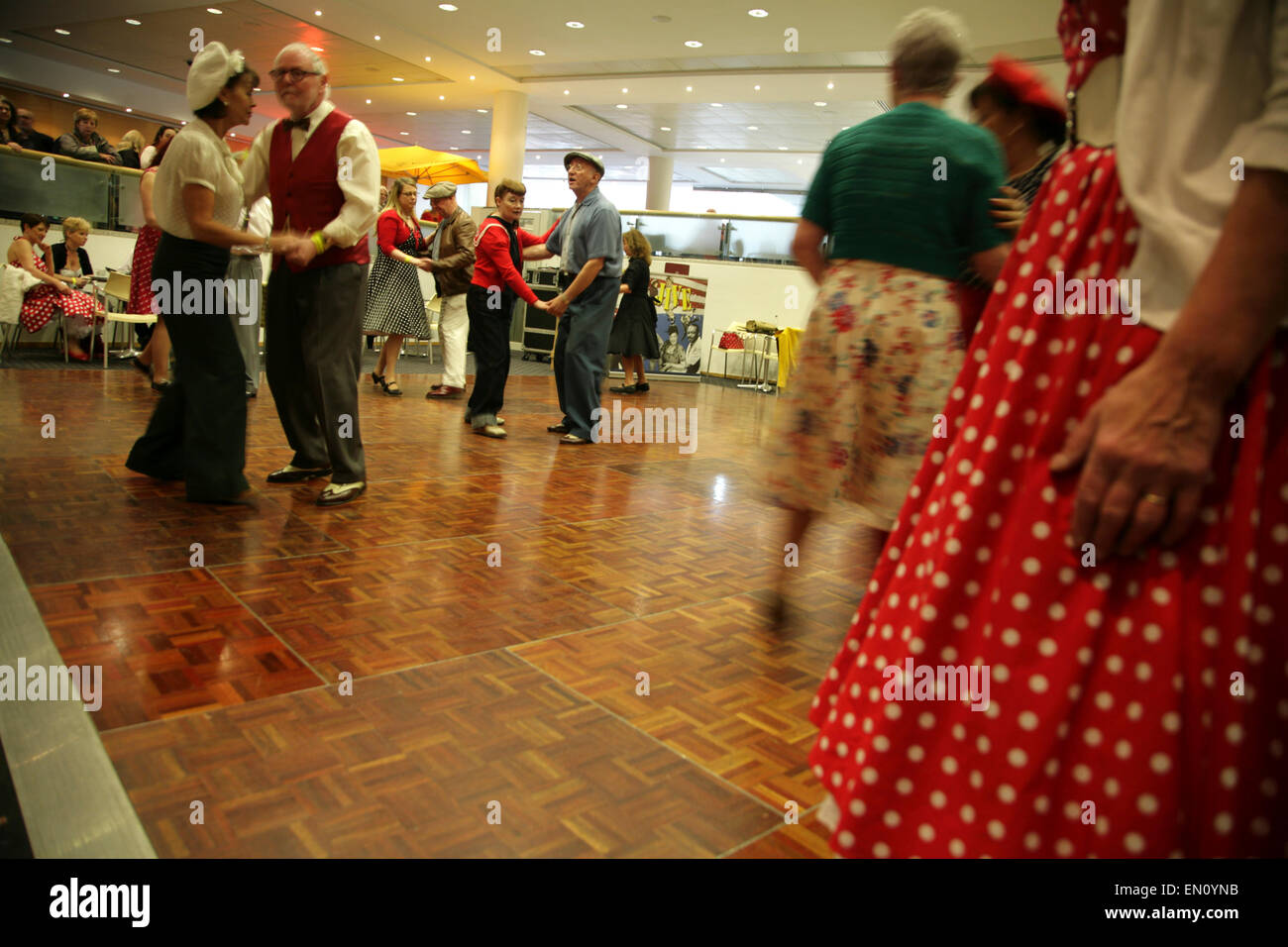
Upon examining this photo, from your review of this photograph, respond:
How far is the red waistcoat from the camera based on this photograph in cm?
328

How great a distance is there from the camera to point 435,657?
208cm

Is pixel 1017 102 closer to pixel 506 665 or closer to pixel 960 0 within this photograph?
pixel 506 665

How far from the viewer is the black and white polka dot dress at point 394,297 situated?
24.2 ft

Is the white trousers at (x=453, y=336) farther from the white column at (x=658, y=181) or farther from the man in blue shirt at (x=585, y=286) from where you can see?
the white column at (x=658, y=181)

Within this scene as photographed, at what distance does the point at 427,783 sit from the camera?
5.01 feet

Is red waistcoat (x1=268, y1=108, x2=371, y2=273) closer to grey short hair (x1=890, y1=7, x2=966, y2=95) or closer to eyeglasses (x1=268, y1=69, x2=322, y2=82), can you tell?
eyeglasses (x1=268, y1=69, x2=322, y2=82)

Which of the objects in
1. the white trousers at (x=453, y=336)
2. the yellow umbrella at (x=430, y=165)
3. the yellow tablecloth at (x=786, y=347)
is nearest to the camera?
the white trousers at (x=453, y=336)

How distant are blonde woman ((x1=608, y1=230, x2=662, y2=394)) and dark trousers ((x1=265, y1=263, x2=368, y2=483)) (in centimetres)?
543

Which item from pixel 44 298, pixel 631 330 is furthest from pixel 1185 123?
pixel 44 298

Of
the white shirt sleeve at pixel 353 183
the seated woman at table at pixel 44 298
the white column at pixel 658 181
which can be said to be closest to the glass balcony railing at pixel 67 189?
the seated woman at table at pixel 44 298

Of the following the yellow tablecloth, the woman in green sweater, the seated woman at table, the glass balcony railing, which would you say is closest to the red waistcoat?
the woman in green sweater

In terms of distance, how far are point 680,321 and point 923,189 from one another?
35.3 feet

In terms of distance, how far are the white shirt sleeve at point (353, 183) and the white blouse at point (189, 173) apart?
0.38 metres

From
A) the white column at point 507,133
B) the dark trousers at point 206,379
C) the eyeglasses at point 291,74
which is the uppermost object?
the white column at point 507,133
